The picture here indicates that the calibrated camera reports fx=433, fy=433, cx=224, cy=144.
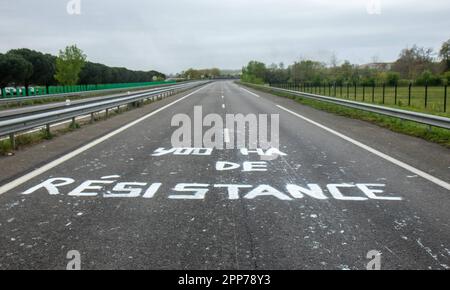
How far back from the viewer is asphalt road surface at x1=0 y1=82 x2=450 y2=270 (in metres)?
3.90

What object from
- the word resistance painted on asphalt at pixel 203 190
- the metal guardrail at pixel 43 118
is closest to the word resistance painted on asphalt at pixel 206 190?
the word resistance painted on asphalt at pixel 203 190

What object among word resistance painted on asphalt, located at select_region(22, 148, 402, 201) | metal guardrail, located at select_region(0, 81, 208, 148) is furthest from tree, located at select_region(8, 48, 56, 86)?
word resistance painted on asphalt, located at select_region(22, 148, 402, 201)

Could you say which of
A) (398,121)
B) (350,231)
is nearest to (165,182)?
(350,231)

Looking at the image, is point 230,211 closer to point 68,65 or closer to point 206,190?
point 206,190

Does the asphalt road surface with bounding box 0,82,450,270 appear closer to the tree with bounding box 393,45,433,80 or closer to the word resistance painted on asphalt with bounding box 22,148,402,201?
the word resistance painted on asphalt with bounding box 22,148,402,201

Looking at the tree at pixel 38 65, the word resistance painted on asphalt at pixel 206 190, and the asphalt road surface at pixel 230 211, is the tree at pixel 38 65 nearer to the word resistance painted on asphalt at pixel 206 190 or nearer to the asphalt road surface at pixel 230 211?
the asphalt road surface at pixel 230 211

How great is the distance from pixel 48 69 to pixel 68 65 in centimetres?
508

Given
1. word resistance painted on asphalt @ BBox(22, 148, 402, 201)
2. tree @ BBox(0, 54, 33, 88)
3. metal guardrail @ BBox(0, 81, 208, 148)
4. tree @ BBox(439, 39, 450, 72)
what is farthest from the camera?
tree @ BBox(439, 39, 450, 72)

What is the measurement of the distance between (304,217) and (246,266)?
1549 millimetres

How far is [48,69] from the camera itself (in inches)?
2689

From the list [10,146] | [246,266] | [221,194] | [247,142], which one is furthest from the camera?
[247,142]

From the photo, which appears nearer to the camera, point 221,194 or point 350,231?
point 350,231
